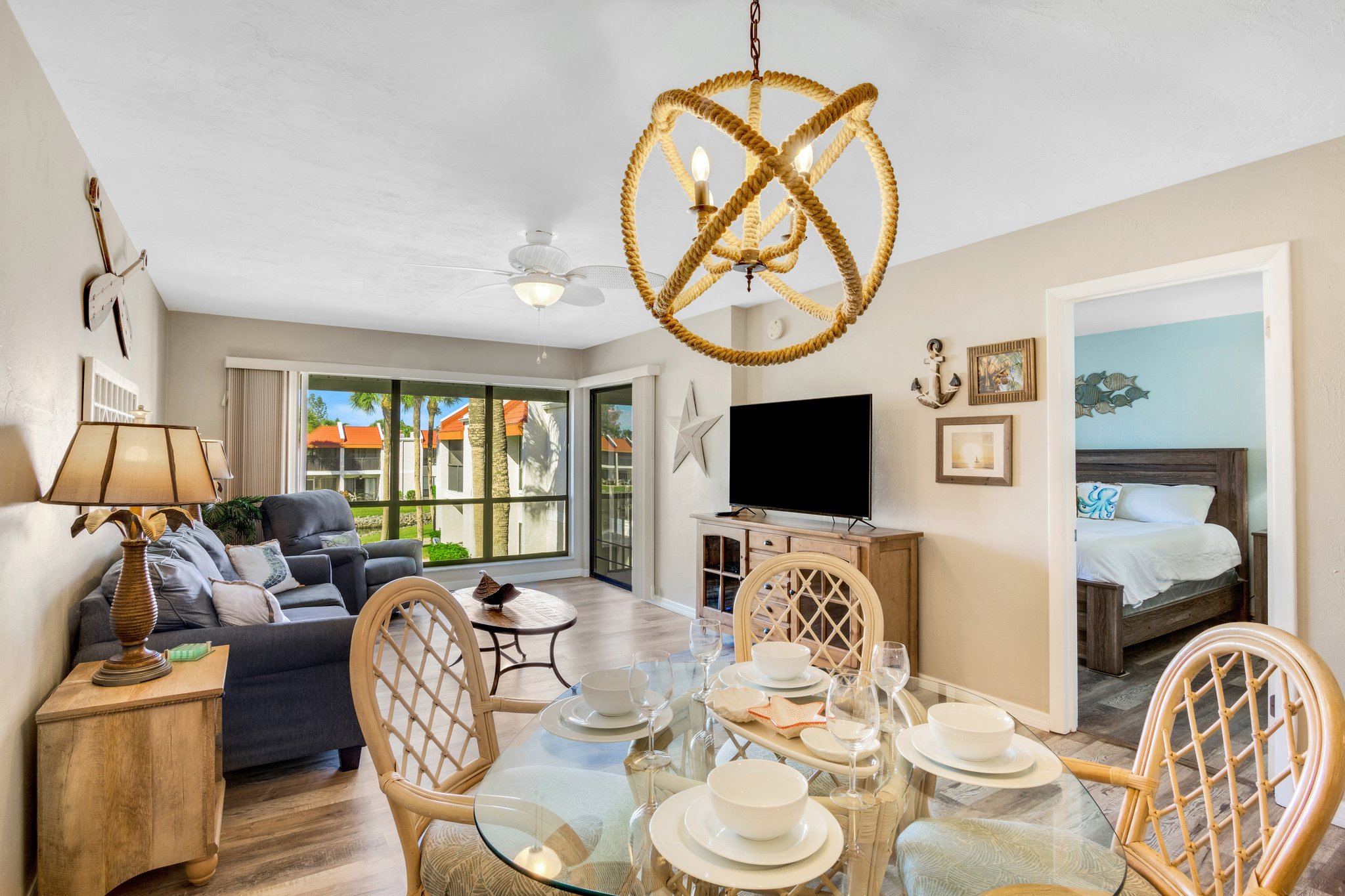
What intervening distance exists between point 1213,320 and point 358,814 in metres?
6.72

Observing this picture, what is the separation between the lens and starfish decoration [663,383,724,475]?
5246 millimetres

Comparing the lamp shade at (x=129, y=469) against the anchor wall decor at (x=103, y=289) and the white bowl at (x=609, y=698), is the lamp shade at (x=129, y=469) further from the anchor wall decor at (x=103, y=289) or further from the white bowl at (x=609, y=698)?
the white bowl at (x=609, y=698)

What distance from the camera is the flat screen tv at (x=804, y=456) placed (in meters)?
3.80

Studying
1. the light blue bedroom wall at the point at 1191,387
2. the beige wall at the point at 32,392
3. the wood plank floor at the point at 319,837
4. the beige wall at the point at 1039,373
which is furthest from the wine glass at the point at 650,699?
the light blue bedroom wall at the point at 1191,387

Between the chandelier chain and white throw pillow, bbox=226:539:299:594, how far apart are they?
3.84 m

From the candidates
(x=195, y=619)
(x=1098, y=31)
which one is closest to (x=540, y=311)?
(x=195, y=619)

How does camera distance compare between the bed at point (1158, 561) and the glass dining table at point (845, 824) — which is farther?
the bed at point (1158, 561)

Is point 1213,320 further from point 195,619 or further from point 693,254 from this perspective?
point 195,619

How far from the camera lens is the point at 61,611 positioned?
2270mm

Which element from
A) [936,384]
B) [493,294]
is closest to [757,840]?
[936,384]

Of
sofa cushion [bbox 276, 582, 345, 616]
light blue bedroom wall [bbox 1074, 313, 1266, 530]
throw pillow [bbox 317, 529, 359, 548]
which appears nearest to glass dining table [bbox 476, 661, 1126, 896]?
sofa cushion [bbox 276, 582, 345, 616]

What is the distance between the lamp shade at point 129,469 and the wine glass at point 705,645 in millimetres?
1541

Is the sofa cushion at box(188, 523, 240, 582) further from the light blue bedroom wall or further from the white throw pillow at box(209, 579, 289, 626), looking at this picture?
the light blue bedroom wall

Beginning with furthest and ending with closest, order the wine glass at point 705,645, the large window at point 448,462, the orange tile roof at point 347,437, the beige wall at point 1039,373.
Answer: the large window at point 448,462 → the orange tile roof at point 347,437 → the beige wall at point 1039,373 → the wine glass at point 705,645
